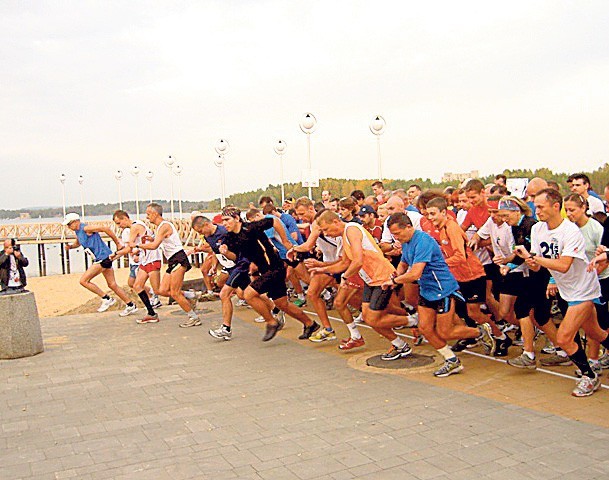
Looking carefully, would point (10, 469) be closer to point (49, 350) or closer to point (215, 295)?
point (49, 350)

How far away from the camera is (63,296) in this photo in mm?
26172

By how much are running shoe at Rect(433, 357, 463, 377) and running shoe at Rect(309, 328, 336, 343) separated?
2.35 metres

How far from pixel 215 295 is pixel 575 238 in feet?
31.5

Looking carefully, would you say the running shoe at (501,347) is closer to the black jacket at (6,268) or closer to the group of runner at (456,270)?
the group of runner at (456,270)

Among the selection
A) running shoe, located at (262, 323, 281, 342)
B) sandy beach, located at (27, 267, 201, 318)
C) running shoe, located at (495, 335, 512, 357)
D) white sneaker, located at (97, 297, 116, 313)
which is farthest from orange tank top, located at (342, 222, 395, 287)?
sandy beach, located at (27, 267, 201, 318)

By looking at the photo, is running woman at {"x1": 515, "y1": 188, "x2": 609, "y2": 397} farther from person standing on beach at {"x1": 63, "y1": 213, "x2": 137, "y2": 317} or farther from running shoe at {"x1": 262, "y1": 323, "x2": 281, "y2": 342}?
person standing on beach at {"x1": 63, "y1": 213, "x2": 137, "y2": 317}

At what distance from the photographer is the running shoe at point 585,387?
612cm

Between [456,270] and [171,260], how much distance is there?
17.6 ft

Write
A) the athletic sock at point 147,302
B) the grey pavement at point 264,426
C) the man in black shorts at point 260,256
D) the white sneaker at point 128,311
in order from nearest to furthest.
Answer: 1. the grey pavement at point 264,426
2. the man in black shorts at point 260,256
3. the athletic sock at point 147,302
4. the white sneaker at point 128,311

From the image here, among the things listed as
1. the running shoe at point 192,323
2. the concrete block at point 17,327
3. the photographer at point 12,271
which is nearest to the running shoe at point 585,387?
the running shoe at point 192,323

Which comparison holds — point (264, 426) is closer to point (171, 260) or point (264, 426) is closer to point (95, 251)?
point (171, 260)

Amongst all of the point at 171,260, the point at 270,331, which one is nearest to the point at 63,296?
the point at 171,260

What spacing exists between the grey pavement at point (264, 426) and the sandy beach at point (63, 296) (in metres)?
7.13

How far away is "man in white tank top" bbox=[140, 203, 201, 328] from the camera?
1123 cm
